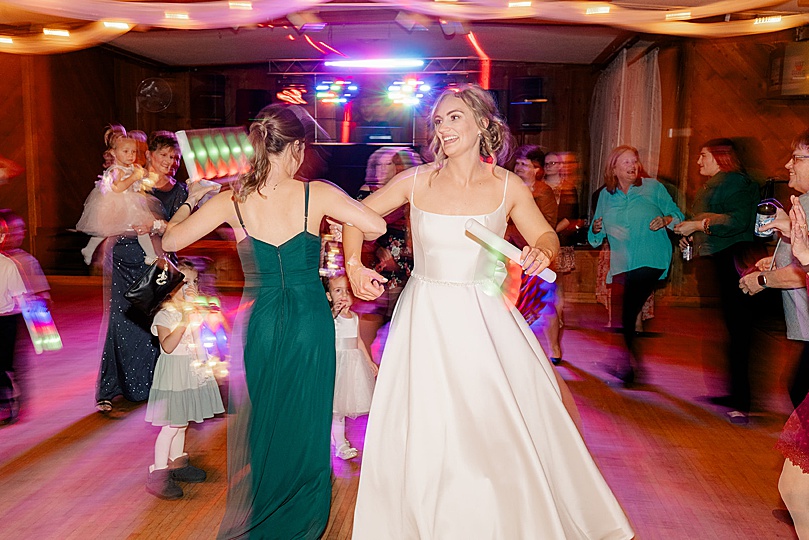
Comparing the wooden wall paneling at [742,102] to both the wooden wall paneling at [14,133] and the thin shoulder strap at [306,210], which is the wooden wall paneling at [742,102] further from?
the wooden wall paneling at [14,133]

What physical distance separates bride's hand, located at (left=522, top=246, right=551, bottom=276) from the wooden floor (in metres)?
1.26

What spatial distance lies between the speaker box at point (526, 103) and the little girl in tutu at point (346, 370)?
809cm

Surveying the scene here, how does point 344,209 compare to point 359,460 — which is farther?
point 359,460

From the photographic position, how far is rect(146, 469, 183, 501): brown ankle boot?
122 inches

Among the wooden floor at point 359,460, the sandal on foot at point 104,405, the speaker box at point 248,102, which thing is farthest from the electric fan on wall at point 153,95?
the sandal on foot at point 104,405

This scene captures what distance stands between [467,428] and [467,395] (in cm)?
10

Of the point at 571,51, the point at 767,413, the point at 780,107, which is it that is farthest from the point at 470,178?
the point at 571,51

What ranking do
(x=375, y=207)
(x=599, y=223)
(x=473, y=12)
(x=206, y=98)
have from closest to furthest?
(x=375, y=207), (x=599, y=223), (x=473, y=12), (x=206, y=98)

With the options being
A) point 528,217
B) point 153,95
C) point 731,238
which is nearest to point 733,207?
point 731,238

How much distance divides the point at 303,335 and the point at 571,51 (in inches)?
341

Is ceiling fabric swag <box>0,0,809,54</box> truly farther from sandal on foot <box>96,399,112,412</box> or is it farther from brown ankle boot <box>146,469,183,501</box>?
brown ankle boot <box>146,469,183,501</box>

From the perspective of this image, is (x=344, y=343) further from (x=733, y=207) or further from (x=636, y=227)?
(x=733, y=207)

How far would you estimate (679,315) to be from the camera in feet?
24.7

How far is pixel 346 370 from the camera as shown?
3.64 meters
